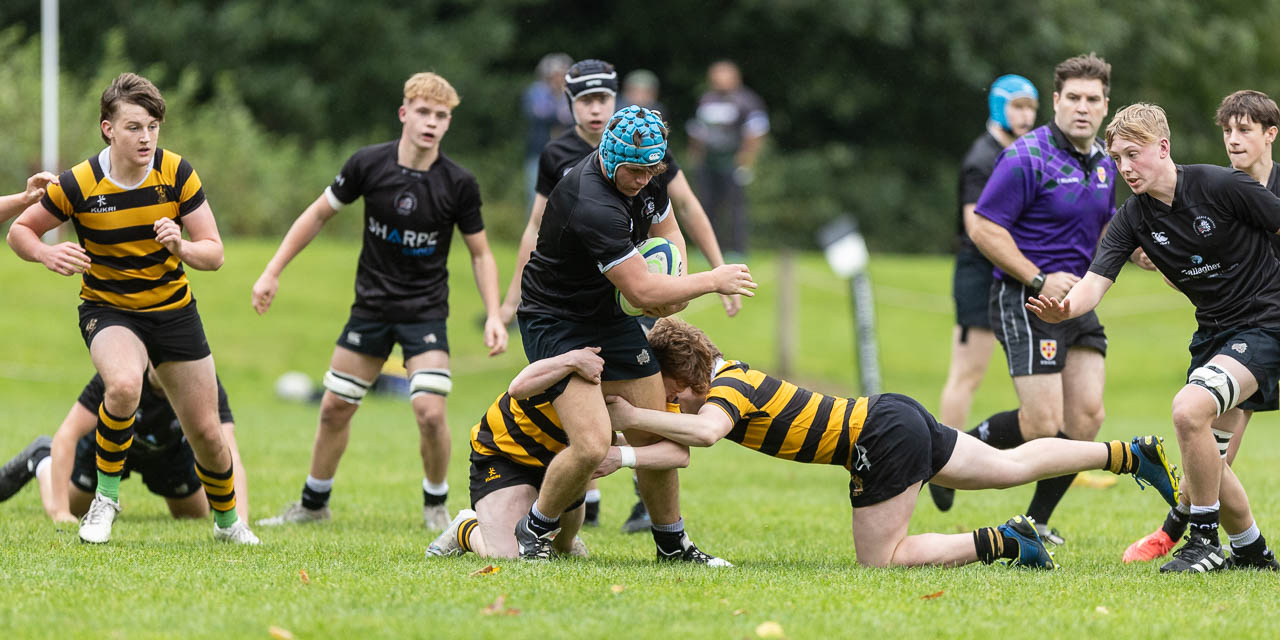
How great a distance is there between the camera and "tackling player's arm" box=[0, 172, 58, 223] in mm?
6711

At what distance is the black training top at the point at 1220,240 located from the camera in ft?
21.0

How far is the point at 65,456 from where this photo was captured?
805cm

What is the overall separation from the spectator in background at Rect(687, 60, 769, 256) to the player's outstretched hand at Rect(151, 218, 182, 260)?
13464 millimetres

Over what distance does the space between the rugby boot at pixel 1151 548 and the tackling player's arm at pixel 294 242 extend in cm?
458

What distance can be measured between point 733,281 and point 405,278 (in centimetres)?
304

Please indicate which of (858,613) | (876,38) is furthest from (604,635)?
(876,38)

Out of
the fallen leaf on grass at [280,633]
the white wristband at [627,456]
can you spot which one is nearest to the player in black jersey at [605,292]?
the white wristband at [627,456]

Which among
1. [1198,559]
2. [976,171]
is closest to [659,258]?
[1198,559]

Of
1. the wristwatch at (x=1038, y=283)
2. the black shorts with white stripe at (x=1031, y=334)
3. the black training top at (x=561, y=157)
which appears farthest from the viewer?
the black training top at (x=561, y=157)

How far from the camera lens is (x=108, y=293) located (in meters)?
6.91

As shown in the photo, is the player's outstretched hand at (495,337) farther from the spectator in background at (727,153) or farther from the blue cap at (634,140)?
the spectator in background at (727,153)

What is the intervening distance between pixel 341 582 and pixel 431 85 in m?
3.46

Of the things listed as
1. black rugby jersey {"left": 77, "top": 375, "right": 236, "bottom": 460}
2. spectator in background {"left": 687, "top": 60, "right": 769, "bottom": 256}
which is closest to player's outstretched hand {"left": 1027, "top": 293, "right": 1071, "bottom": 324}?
black rugby jersey {"left": 77, "top": 375, "right": 236, "bottom": 460}

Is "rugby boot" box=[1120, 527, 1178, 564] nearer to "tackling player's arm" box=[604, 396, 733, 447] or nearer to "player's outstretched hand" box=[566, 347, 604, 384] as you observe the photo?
"tackling player's arm" box=[604, 396, 733, 447]
